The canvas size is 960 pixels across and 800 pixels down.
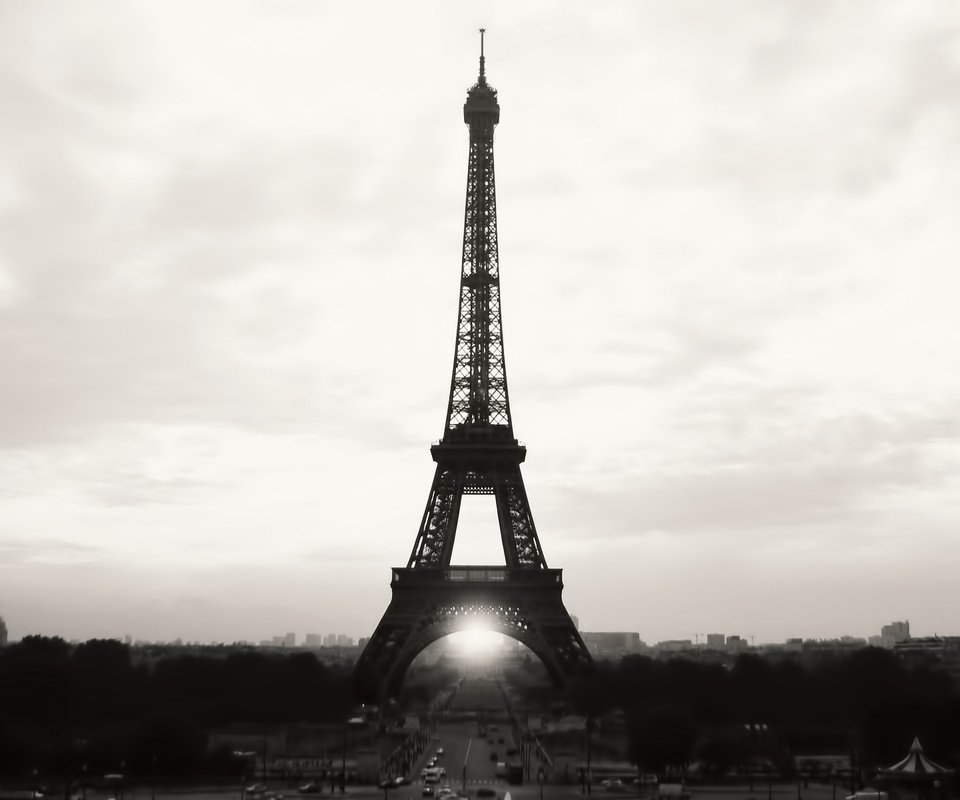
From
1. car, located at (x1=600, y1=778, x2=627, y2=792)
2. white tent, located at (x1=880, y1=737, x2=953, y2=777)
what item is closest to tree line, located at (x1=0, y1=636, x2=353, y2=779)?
car, located at (x1=600, y1=778, x2=627, y2=792)

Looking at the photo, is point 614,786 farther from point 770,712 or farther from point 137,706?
point 137,706

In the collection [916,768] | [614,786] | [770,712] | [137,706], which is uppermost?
[137,706]

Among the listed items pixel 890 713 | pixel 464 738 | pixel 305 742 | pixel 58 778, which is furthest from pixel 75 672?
pixel 890 713

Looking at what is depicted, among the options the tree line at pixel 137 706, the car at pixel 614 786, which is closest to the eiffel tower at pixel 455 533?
the tree line at pixel 137 706

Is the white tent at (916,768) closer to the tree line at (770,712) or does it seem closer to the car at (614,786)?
the tree line at (770,712)

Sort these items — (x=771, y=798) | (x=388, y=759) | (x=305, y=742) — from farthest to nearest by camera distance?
(x=305, y=742) → (x=388, y=759) → (x=771, y=798)

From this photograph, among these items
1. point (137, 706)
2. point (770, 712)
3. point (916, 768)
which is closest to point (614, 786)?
point (916, 768)

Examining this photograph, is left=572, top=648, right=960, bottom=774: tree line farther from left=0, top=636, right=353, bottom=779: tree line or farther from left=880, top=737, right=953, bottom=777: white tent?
left=0, top=636, right=353, bottom=779: tree line

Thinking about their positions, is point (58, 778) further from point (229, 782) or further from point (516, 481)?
point (516, 481)

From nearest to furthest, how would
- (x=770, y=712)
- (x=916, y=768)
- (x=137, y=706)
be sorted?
(x=916, y=768), (x=137, y=706), (x=770, y=712)
